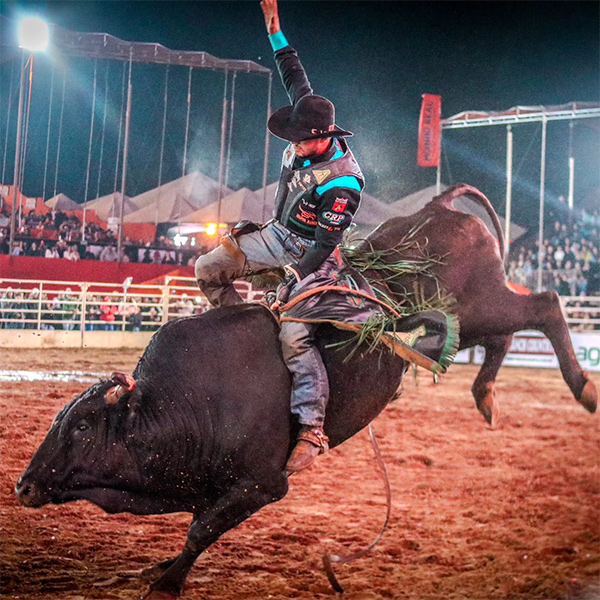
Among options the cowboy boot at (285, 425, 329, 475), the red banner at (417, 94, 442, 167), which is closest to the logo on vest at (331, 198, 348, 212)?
the cowboy boot at (285, 425, 329, 475)

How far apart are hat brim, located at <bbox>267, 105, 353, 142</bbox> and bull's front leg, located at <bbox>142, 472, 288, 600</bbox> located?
1372 millimetres

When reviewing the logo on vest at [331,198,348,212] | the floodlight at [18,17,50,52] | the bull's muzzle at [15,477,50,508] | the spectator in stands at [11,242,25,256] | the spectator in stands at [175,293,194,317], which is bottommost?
the bull's muzzle at [15,477,50,508]

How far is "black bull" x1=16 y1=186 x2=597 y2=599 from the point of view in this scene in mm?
2604

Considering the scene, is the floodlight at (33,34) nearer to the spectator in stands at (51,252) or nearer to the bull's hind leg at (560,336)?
the spectator in stands at (51,252)

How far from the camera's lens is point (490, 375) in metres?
3.99

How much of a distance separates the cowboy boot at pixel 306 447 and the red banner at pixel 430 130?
3976 mm

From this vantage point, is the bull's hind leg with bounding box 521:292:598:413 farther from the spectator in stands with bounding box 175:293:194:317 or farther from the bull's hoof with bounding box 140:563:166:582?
the spectator in stands with bounding box 175:293:194:317

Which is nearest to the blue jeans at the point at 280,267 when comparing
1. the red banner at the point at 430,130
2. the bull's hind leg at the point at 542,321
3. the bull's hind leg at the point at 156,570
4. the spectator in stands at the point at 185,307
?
the bull's hind leg at the point at 156,570

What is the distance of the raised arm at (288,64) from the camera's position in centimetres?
318

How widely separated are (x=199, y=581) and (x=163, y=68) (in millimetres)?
3047

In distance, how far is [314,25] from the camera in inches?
193

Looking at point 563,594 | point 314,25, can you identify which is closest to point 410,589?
point 563,594

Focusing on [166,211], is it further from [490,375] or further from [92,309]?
[490,375]

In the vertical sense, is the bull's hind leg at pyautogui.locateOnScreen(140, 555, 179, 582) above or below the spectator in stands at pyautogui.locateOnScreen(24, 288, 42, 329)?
below
